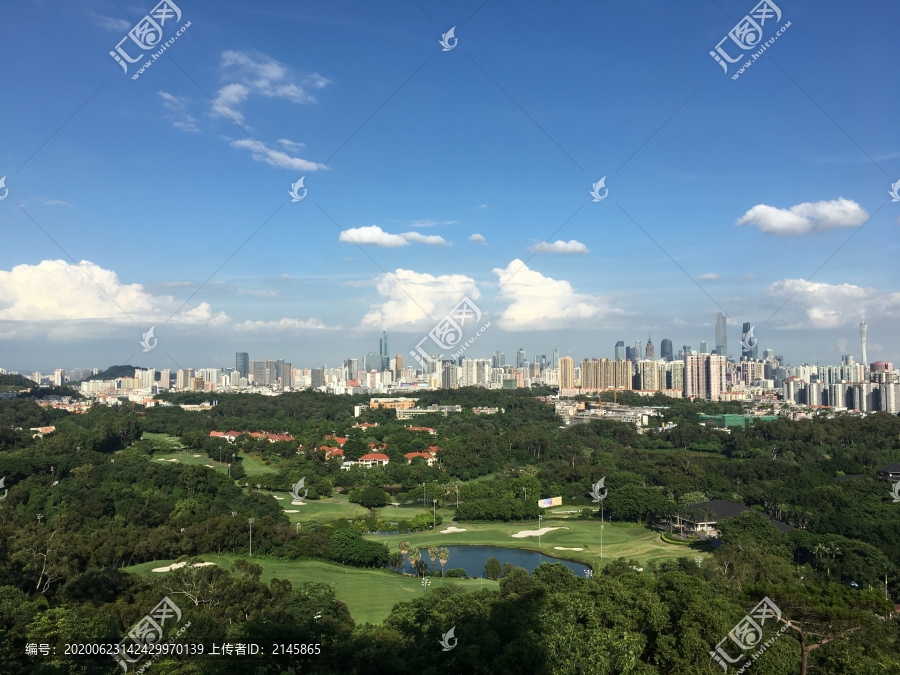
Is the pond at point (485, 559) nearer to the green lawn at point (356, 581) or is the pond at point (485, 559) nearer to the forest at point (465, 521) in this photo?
the green lawn at point (356, 581)

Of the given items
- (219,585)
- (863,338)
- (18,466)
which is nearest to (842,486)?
(219,585)

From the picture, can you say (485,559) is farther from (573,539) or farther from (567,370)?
(567,370)

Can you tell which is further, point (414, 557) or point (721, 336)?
point (721, 336)

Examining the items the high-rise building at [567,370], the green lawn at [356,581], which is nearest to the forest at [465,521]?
the green lawn at [356,581]

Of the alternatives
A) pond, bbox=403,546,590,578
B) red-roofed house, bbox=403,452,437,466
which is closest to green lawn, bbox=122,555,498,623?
pond, bbox=403,546,590,578

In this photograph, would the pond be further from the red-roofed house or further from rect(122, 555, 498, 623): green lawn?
the red-roofed house

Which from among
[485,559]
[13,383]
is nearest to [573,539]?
[485,559]
